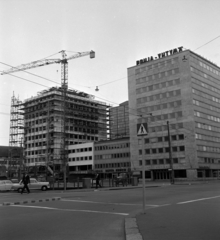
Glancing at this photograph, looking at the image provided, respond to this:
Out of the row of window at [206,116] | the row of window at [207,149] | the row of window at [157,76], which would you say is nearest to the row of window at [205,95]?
the row of window at [206,116]

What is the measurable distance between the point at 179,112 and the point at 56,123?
55.6 m

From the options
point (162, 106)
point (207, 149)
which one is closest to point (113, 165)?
point (162, 106)

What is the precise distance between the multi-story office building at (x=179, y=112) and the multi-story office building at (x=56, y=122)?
38921 millimetres

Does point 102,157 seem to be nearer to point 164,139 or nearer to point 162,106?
point 164,139

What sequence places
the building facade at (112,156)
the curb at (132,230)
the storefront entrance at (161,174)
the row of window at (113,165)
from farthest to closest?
the building facade at (112,156)
the row of window at (113,165)
the storefront entrance at (161,174)
the curb at (132,230)

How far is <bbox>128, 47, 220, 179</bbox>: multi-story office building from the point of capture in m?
77.5

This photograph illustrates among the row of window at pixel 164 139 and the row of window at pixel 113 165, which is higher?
the row of window at pixel 164 139

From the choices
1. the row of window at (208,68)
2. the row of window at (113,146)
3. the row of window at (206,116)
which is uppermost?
the row of window at (208,68)

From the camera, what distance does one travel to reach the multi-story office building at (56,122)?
11806cm

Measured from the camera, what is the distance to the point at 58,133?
11881 cm

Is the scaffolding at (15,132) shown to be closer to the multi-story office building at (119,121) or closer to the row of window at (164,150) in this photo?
the multi-story office building at (119,121)

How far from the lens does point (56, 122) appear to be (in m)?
119

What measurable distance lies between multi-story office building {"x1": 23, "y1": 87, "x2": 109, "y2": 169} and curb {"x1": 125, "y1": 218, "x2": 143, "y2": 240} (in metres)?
108

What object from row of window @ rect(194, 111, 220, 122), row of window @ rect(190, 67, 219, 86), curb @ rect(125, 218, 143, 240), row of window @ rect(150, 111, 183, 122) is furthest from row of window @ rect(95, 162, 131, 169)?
curb @ rect(125, 218, 143, 240)
